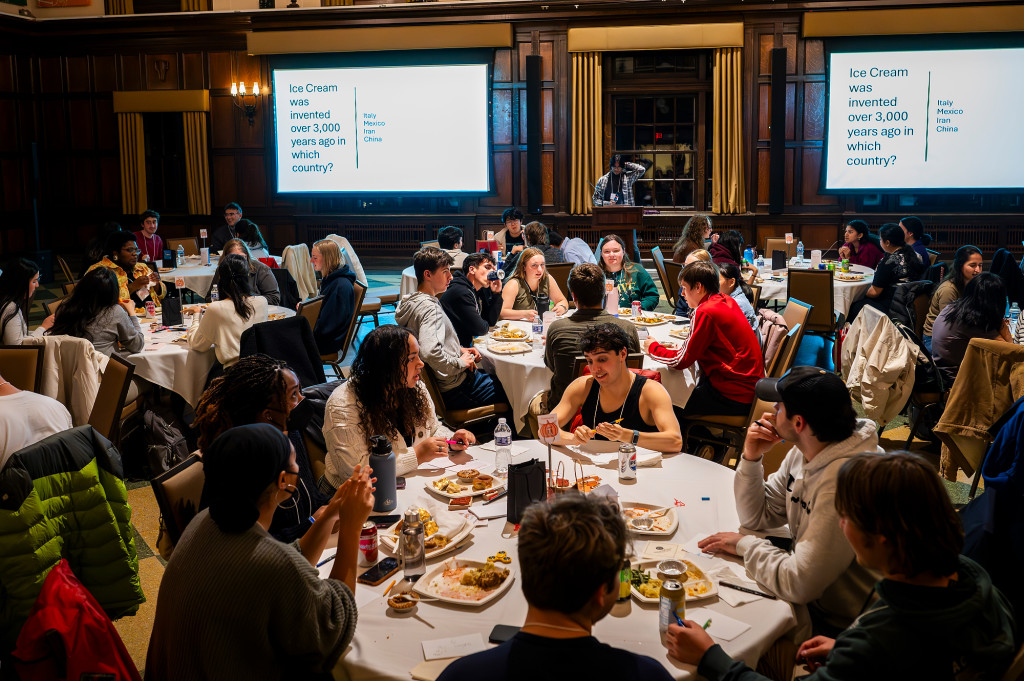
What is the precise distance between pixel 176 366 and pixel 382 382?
2721 mm

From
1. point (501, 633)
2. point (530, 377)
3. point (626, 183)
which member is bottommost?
point (501, 633)

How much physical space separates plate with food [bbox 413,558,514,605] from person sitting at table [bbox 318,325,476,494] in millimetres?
746

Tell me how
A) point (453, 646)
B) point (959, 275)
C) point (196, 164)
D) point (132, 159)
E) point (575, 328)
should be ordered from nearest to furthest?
point (453, 646)
point (575, 328)
point (959, 275)
point (196, 164)
point (132, 159)

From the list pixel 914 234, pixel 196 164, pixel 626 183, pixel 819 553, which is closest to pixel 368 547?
pixel 819 553

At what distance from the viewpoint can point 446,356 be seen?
16.1ft

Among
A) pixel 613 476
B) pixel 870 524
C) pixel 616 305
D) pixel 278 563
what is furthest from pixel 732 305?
pixel 278 563

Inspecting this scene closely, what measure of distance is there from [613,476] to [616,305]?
3.13 meters

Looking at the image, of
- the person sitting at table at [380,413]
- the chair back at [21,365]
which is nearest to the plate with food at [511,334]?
the person sitting at table at [380,413]

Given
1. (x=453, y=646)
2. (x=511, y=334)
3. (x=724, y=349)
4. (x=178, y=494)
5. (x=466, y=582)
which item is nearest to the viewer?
(x=453, y=646)

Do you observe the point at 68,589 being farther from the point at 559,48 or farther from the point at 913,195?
the point at 913,195

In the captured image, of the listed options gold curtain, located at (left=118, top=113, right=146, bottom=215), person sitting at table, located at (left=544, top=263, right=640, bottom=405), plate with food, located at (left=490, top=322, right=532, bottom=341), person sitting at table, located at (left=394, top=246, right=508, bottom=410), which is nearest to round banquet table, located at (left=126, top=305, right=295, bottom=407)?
person sitting at table, located at (left=394, top=246, right=508, bottom=410)

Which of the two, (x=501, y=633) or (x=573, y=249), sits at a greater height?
(x=573, y=249)

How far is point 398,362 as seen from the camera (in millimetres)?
3289

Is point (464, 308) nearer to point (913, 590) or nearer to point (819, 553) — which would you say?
point (819, 553)
